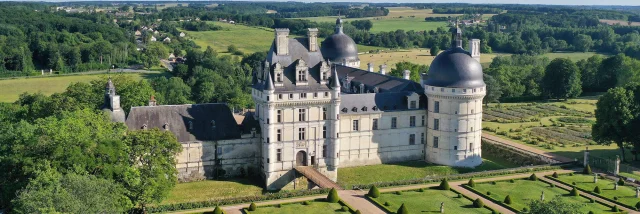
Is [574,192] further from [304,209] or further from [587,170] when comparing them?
[304,209]

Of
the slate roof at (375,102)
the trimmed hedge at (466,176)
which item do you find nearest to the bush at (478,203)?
the trimmed hedge at (466,176)

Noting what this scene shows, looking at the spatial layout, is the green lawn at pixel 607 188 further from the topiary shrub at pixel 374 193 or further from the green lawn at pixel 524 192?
the topiary shrub at pixel 374 193

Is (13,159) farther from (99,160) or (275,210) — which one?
(275,210)

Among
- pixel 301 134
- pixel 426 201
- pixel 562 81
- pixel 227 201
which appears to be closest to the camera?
pixel 227 201

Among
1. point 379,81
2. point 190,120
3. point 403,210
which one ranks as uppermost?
point 379,81

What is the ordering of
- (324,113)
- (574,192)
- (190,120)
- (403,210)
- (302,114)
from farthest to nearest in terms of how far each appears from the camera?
(324,113) → (302,114) → (190,120) → (574,192) → (403,210)

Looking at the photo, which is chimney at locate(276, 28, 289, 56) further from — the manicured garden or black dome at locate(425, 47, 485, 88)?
the manicured garden

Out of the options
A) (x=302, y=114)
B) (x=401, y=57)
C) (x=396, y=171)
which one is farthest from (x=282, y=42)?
(x=401, y=57)
